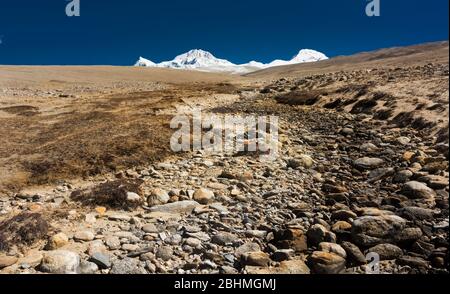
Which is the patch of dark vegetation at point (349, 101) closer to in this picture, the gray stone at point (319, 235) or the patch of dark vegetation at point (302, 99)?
the patch of dark vegetation at point (302, 99)

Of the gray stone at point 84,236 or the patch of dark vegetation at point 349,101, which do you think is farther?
the patch of dark vegetation at point 349,101

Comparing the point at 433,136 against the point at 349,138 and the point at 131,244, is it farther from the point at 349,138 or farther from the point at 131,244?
the point at 131,244

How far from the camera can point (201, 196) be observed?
904 centimetres

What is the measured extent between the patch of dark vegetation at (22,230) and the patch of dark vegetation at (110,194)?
4.36 ft

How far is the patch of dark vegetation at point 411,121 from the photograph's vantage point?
492 inches

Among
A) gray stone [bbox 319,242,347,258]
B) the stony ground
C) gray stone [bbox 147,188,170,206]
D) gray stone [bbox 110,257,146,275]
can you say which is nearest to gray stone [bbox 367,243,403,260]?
the stony ground

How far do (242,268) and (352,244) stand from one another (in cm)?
189

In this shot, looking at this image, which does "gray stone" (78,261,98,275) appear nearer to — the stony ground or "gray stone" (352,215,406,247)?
the stony ground

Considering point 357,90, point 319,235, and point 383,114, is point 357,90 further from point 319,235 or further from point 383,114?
point 319,235

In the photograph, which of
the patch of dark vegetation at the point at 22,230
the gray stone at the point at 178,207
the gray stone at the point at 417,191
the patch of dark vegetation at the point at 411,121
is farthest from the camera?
the patch of dark vegetation at the point at 411,121

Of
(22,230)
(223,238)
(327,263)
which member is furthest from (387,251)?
(22,230)

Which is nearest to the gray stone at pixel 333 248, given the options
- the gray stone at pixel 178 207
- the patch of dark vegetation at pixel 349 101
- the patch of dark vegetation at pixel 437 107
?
the gray stone at pixel 178 207

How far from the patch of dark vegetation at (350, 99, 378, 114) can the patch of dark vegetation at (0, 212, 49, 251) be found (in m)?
14.6
